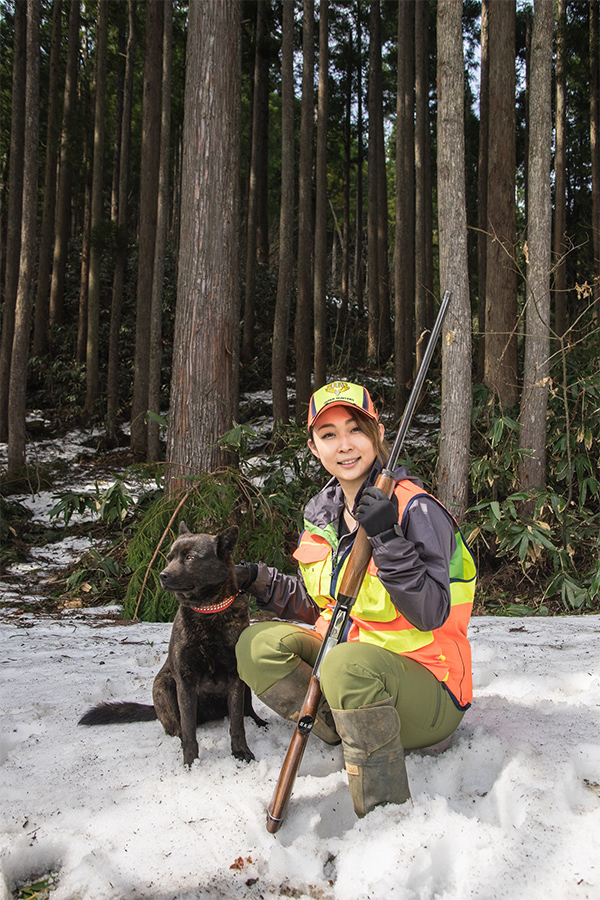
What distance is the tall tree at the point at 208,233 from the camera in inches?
218

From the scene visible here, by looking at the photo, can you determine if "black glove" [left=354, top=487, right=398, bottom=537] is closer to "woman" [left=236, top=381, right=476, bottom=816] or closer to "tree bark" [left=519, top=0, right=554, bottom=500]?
"woman" [left=236, top=381, right=476, bottom=816]

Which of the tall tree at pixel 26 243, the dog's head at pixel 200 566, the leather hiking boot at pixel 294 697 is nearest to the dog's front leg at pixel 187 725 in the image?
the leather hiking boot at pixel 294 697

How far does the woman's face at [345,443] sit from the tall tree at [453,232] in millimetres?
3198

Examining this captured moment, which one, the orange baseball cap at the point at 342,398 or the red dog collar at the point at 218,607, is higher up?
the orange baseball cap at the point at 342,398

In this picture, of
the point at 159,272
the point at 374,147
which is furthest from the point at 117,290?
the point at 374,147

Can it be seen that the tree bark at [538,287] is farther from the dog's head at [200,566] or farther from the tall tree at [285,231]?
the tall tree at [285,231]

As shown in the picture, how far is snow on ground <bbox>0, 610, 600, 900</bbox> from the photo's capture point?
1.77 m

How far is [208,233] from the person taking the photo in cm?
564

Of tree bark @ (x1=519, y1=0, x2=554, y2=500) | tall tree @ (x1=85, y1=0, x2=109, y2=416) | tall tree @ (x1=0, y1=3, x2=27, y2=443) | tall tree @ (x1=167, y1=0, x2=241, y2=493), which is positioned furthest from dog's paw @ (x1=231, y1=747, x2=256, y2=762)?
tall tree @ (x1=85, y1=0, x2=109, y2=416)

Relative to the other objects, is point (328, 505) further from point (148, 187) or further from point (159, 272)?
point (148, 187)

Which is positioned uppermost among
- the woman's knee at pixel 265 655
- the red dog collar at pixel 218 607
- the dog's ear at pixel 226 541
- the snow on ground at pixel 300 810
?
the dog's ear at pixel 226 541

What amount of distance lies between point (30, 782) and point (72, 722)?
511 millimetres

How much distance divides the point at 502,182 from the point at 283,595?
5.98m

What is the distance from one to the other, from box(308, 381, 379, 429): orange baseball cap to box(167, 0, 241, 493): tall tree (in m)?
3.16
